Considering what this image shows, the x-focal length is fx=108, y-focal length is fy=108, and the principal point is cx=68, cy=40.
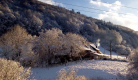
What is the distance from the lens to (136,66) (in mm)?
13070

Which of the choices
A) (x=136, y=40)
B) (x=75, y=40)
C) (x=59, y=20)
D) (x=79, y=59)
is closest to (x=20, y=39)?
(x=75, y=40)

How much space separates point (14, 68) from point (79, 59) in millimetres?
24932

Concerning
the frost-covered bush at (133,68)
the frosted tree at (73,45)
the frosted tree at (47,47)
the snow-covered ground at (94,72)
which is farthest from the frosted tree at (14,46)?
the frost-covered bush at (133,68)

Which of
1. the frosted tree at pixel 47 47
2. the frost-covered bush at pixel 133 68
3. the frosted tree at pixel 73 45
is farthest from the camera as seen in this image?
the frosted tree at pixel 73 45

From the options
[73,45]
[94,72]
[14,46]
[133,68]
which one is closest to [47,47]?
[73,45]

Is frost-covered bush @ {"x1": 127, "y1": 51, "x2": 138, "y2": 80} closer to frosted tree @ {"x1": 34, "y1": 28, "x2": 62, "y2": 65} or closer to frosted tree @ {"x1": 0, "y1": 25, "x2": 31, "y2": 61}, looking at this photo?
frosted tree @ {"x1": 34, "y1": 28, "x2": 62, "y2": 65}

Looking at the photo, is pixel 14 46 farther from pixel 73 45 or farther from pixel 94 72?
A: pixel 94 72

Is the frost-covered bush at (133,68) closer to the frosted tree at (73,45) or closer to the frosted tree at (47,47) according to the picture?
the frosted tree at (73,45)

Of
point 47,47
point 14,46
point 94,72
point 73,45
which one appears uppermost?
point 73,45

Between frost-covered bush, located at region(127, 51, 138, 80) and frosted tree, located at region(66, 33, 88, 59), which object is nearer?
frost-covered bush, located at region(127, 51, 138, 80)

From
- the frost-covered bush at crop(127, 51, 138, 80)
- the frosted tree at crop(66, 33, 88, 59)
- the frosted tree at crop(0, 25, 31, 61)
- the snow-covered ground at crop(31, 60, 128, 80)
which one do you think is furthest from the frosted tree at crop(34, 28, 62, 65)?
the frost-covered bush at crop(127, 51, 138, 80)

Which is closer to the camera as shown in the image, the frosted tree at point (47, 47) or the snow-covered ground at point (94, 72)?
the snow-covered ground at point (94, 72)

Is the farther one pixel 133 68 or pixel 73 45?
pixel 73 45

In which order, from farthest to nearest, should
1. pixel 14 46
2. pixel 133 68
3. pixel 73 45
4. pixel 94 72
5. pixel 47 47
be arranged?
pixel 73 45 < pixel 14 46 < pixel 47 47 < pixel 94 72 < pixel 133 68
